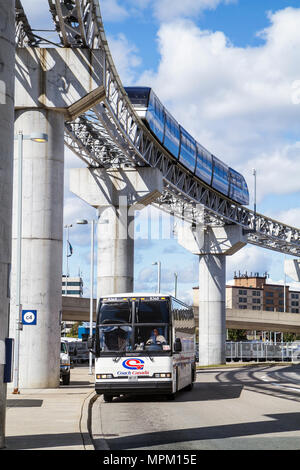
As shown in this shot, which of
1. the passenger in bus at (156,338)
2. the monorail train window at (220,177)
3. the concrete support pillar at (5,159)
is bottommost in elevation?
the passenger in bus at (156,338)

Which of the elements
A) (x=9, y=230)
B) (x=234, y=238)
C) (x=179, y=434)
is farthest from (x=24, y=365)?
(x=234, y=238)

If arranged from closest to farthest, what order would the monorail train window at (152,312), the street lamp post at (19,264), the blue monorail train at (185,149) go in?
the monorail train window at (152,312)
the street lamp post at (19,264)
the blue monorail train at (185,149)

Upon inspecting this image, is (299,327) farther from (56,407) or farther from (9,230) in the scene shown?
(9,230)

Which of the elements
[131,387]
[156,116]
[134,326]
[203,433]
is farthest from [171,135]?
[203,433]

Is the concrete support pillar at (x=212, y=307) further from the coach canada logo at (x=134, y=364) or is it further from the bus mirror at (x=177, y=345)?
the coach canada logo at (x=134, y=364)

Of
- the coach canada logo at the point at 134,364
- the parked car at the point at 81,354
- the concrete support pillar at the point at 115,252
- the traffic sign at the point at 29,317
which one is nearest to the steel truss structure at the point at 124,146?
the concrete support pillar at the point at 115,252

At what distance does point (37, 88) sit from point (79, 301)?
53051mm

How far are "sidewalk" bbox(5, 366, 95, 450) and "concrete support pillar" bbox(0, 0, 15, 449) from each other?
3.86 feet

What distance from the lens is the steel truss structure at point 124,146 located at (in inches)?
1112

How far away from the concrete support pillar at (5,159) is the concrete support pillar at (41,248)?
15.5m

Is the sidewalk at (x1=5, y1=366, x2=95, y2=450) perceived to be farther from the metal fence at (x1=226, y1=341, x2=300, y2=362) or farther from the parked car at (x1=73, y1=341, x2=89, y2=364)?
the metal fence at (x1=226, y1=341, x2=300, y2=362)

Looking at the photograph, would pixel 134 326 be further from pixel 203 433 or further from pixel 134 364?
pixel 203 433

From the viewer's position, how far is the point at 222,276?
6706cm

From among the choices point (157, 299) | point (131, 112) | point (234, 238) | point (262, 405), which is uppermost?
point (131, 112)
